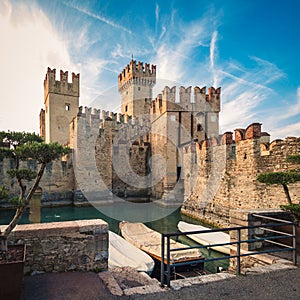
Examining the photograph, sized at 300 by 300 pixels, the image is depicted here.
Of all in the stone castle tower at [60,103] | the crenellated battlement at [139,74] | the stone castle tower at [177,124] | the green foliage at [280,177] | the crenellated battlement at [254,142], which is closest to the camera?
the green foliage at [280,177]

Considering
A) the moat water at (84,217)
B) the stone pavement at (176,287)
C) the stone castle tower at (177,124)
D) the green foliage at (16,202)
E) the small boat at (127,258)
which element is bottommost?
the moat water at (84,217)

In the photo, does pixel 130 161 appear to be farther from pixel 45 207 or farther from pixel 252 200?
pixel 252 200

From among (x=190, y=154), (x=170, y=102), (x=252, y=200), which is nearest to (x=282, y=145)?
(x=252, y=200)

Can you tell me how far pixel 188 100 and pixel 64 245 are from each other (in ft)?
61.9

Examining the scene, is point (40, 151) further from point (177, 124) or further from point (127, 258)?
point (177, 124)

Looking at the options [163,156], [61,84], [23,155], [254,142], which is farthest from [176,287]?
[61,84]

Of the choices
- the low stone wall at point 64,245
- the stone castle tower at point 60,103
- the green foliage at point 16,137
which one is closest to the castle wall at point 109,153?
the stone castle tower at point 60,103

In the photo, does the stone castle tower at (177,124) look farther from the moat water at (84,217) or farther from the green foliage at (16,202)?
the green foliage at (16,202)

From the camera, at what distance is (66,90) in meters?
26.4

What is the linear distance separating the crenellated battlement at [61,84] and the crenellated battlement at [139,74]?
624 cm

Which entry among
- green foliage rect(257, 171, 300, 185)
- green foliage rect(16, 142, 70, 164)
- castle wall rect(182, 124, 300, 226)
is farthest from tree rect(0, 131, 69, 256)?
castle wall rect(182, 124, 300, 226)

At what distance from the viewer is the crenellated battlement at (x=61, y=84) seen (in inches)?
1007

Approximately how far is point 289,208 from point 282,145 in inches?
222

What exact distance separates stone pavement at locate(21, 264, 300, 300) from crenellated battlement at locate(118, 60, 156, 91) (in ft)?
92.1
